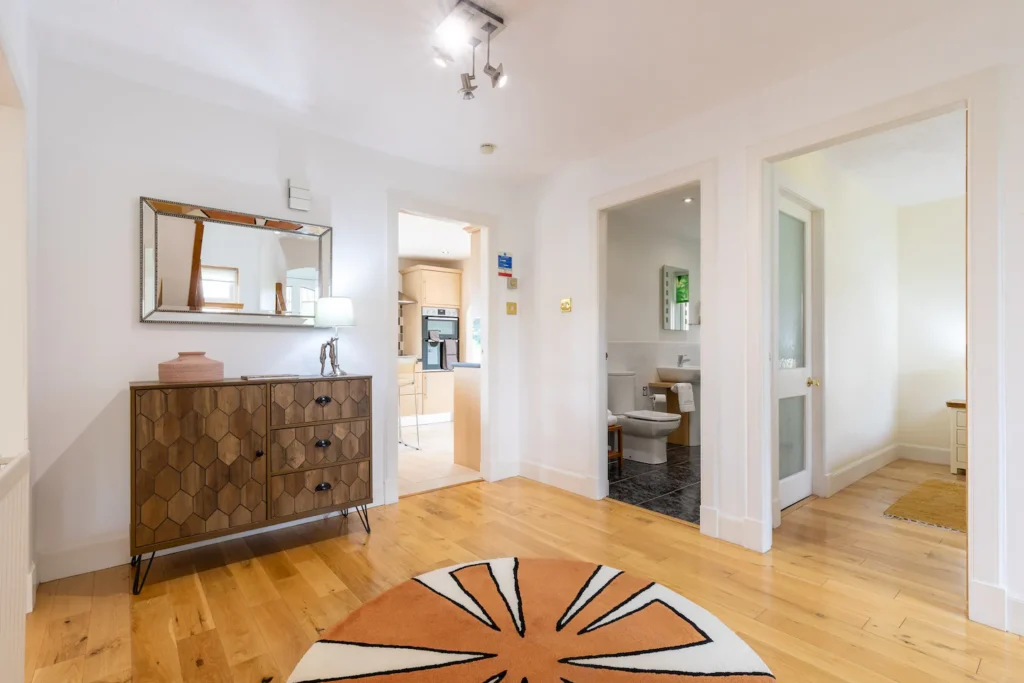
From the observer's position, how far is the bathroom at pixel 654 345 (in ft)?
14.5

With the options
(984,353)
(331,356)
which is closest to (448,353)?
(331,356)

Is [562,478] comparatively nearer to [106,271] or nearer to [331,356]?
[331,356]

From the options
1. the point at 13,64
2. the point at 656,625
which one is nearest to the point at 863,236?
the point at 656,625

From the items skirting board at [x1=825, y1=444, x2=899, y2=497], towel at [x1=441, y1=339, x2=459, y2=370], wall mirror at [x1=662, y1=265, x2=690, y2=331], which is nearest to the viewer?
skirting board at [x1=825, y1=444, x2=899, y2=497]

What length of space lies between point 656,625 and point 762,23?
2592 mm

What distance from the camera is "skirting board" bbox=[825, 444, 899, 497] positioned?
3.61 meters

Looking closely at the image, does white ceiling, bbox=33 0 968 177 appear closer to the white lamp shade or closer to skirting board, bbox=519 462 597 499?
the white lamp shade

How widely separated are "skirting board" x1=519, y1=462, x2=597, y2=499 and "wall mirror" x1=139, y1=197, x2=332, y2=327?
7.17 ft

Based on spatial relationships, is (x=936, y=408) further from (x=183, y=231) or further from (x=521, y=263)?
(x=183, y=231)

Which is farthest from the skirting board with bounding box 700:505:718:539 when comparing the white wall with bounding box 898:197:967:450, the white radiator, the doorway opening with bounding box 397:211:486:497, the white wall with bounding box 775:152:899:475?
the white wall with bounding box 898:197:967:450

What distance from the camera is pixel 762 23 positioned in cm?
207

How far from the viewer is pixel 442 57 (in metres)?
2.25

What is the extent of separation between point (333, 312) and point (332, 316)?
0.09 feet

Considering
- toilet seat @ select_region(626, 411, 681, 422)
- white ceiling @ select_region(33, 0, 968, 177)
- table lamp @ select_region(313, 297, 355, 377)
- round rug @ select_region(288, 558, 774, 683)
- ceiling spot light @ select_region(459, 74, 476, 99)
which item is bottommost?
round rug @ select_region(288, 558, 774, 683)
